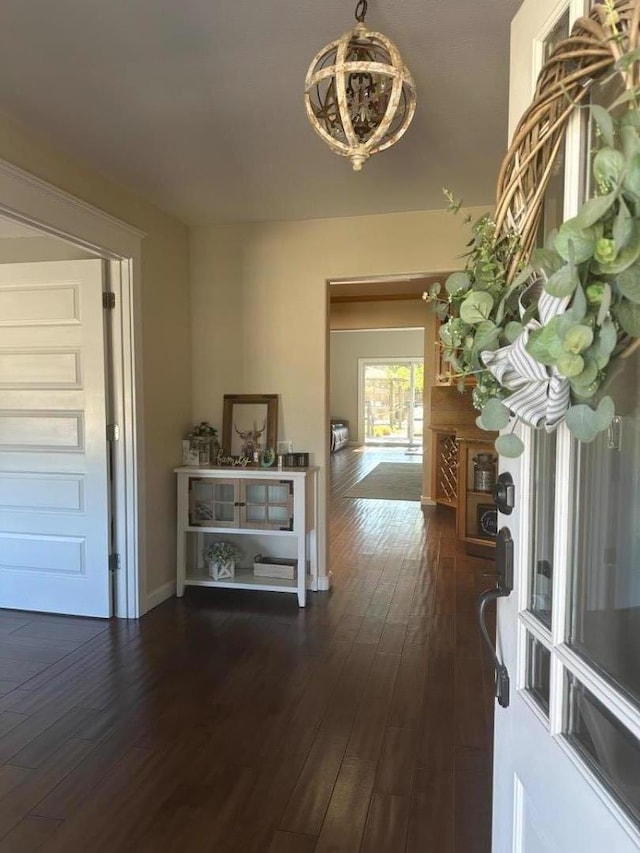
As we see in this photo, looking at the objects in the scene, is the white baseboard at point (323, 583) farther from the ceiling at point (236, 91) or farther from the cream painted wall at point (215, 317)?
the ceiling at point (236, 91)

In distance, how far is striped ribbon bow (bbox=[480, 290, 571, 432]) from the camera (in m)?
0.69

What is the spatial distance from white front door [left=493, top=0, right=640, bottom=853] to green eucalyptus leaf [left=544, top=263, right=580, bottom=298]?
0.20 m

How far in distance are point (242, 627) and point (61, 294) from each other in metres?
2.25

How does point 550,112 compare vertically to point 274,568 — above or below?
above

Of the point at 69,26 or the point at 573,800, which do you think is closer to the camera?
the point at 573,800

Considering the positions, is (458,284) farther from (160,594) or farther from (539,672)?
(160,594)

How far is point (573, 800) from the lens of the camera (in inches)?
31.4

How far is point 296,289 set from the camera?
3.91 meters

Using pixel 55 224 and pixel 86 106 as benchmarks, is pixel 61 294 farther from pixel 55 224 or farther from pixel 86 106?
pixel 86 106

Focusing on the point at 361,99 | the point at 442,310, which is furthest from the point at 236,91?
the point at 442,310

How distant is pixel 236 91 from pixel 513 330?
6.38 feet

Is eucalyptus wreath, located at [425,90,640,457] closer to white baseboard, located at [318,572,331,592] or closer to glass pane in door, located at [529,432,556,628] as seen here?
glass pane in door, located at [529,432,556,628]

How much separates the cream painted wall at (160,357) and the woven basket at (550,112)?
2.74 metres

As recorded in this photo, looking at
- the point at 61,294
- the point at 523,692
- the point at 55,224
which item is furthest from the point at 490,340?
the point at 61,294
